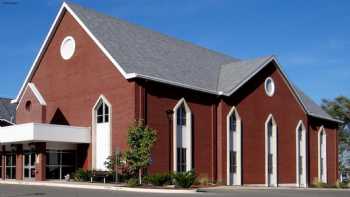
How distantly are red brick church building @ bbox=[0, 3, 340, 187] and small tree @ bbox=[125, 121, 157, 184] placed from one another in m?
3.31

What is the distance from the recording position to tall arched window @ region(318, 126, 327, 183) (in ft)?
177

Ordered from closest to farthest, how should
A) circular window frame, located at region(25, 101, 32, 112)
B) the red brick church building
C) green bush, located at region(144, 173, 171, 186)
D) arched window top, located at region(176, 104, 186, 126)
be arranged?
green bush, located at region(144, 173, 171, 186)
the red brick church building
arched window top, located at region(176, 104, 186, 126)
circular window frame, located at region(25, 101, 32, 112)

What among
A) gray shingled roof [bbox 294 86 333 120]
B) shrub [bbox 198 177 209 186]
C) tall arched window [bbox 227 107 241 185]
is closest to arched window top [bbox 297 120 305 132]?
gray shingled roof [bbox 294 86 333 120]

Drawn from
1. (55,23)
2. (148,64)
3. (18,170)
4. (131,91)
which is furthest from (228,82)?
(18,170)

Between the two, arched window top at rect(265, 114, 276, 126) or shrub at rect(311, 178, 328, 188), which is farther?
shrub at rect(311, 178, 328, 188)

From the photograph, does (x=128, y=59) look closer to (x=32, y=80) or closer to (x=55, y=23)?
(x=55, y=23)

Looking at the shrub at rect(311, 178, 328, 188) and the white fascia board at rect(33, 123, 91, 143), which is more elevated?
the white fascia board at rect(33, 123, 91, 143)

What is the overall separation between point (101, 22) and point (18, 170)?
12.0 metres

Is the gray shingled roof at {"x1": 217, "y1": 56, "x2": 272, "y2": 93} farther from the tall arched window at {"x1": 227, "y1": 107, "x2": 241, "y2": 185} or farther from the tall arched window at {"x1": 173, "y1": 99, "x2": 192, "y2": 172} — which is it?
the tall arched window at {"x1": 173, "y1": 99, "x2": 192, "y2": 172}

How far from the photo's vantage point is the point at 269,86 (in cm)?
4616

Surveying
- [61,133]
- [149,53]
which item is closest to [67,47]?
[149,53]

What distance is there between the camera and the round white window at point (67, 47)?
3984 cm

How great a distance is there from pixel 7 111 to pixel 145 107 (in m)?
26.9

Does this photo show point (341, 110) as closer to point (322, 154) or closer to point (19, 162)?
point (322, 154)
